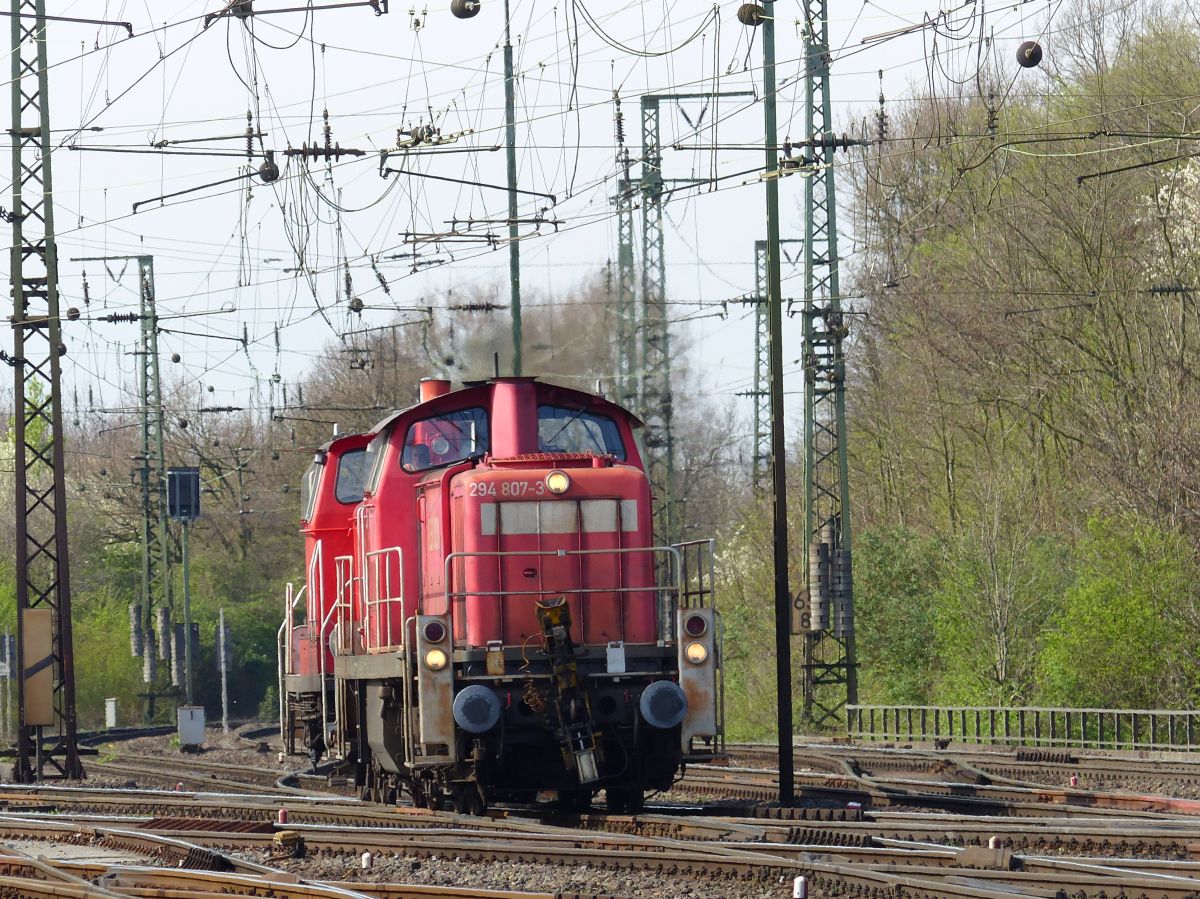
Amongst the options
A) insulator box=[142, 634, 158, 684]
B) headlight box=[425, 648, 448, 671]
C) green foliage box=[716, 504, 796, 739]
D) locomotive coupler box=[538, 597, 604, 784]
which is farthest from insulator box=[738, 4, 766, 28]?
insulator box=[142, 634, 158, 684]

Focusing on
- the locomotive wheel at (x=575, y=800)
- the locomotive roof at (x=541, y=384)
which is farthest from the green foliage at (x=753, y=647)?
the locomotive roof at (x=541, y=384)

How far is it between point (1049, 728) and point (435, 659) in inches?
621

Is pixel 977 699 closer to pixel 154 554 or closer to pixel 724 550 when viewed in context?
pixel 724 550

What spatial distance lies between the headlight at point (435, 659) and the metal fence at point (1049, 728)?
536 inches

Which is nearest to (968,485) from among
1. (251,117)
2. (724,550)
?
(724,550)

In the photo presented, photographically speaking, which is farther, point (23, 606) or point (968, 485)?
point (968, 485)

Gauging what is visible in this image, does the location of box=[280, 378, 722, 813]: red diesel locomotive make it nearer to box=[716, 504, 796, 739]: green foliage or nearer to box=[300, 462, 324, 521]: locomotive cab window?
box=[300, 462, 324, 521]: locomotive cab window

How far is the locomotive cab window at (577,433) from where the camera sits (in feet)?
44.3

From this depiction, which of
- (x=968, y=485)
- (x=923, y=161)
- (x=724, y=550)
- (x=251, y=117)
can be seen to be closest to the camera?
A: (x=251, y=117)

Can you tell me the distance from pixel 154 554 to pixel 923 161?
27.8 m

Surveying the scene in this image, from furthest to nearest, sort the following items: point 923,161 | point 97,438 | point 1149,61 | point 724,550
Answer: point 97,438
point 724,550
point 923,161
point 1149,61

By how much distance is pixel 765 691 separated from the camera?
1339 inches

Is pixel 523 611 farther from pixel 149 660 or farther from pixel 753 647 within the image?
pixel 149 660

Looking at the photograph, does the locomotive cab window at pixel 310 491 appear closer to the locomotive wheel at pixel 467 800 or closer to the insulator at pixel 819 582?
the locomotive wheel at pixel 467 800
